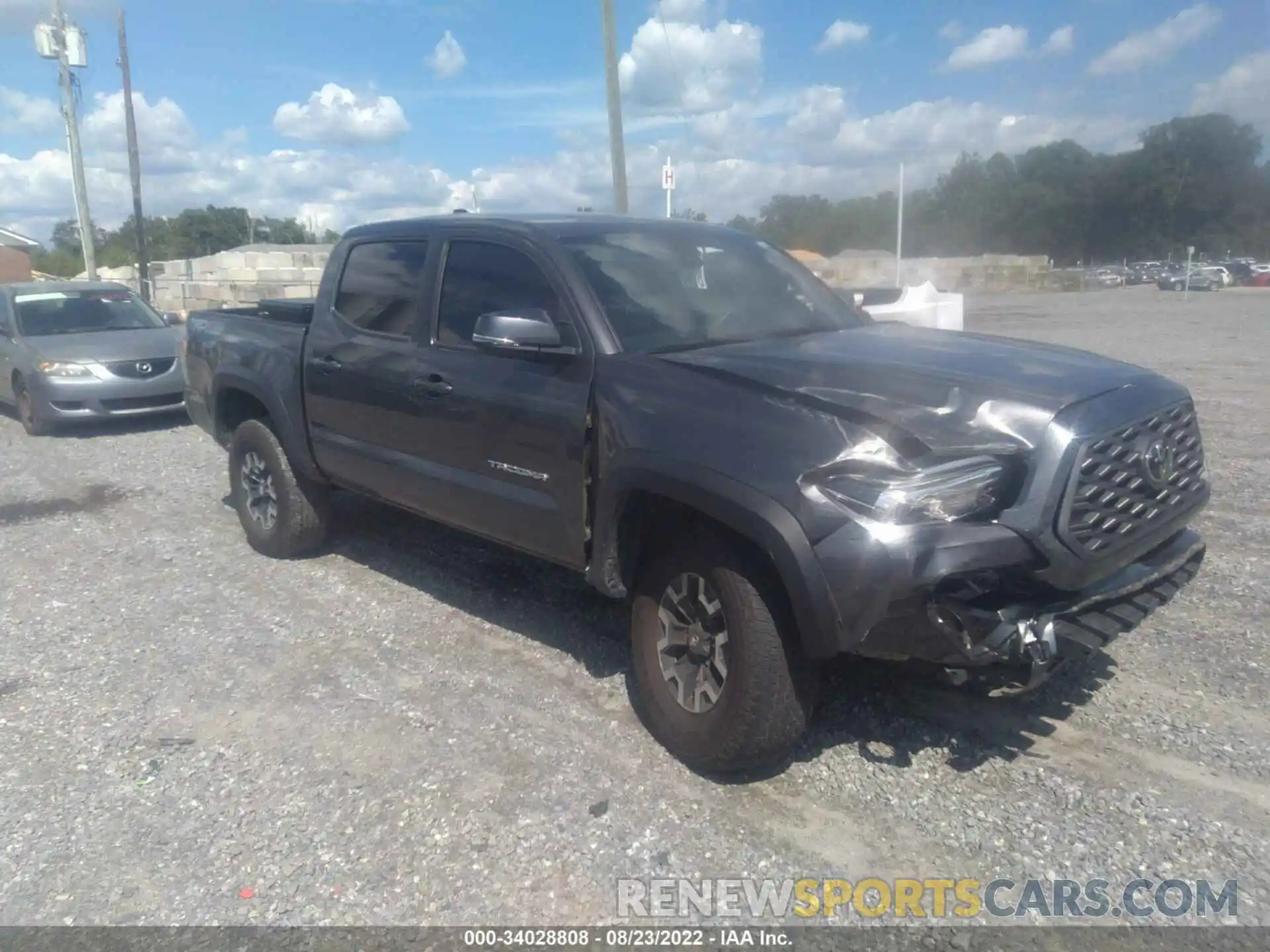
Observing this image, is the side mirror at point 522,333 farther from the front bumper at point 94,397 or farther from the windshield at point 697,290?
the front bumper at point 94,397

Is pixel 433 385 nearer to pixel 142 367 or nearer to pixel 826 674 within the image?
pixel 826 674

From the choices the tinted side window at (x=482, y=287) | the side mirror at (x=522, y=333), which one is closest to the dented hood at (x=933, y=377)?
the side mirror at (x=522, y=333)

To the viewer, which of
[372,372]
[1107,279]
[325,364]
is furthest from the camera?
[1107,279]

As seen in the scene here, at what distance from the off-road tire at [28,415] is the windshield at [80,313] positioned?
2.04 feet

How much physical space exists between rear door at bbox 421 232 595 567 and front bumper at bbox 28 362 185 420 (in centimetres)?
718

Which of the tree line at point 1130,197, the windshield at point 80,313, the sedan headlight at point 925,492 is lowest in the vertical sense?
the sedan headlight at point 925,492

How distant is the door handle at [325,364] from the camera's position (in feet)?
17.3

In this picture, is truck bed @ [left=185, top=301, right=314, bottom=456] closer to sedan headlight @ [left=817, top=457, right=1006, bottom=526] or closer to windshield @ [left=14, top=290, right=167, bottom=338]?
sedan headlight @ [left=817, top=457, right=1006, bottom=526]

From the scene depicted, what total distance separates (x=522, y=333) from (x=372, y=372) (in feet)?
4.78

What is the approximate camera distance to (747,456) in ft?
10.5

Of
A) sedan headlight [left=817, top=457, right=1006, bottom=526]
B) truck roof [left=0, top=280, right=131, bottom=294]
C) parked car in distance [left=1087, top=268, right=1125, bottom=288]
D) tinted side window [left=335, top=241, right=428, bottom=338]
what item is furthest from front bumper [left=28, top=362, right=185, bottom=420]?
parked car in distance [left=1087, top=268, right=1125, bottom=288]

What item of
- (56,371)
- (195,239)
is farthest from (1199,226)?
(56,371)

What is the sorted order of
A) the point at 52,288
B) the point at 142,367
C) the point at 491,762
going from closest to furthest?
the point at 491,762
the point at 142,367
the point at 52,288

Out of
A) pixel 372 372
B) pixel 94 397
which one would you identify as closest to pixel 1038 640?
pixel 372 372
